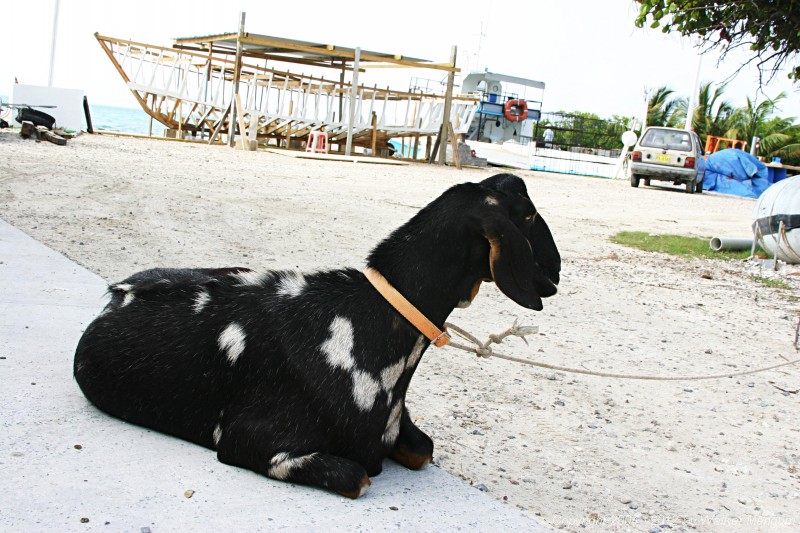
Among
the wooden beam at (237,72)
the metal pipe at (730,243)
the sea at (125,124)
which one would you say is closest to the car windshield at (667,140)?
the wooden beam at (237,72)

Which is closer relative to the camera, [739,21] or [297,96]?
[739,21]

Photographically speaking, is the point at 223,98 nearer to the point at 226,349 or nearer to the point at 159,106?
the point at 159,106

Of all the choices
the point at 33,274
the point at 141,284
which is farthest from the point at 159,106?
the point at 141,284

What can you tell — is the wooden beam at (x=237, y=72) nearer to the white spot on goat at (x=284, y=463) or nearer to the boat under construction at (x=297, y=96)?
the boat under construction at (x=297, y=96)

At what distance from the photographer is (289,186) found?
1393cm

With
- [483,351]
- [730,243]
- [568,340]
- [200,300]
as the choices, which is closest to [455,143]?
[730,243]

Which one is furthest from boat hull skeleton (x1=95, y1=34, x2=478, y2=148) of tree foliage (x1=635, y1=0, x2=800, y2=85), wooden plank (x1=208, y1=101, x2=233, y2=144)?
tree foliage (x1=635, y1=0, x2=800, y2=85)

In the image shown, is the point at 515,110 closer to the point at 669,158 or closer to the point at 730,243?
the point at 669,158

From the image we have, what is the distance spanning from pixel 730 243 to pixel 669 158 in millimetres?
13881

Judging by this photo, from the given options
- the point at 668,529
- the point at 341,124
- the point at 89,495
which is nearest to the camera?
the point at 89,495

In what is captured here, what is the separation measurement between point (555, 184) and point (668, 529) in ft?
66.7

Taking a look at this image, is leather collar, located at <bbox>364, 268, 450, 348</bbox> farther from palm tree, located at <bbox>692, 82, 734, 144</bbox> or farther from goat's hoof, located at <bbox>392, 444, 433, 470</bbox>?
palm tree, located at <bbox>692, 82, 734, 144</bbox>

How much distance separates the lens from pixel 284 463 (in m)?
2.93

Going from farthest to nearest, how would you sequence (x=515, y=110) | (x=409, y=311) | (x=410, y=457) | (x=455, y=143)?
1. (x=515, y=110)
2. (x=455, y=143)
3. (x=410, y=457)
4. (x=409, y=311)
